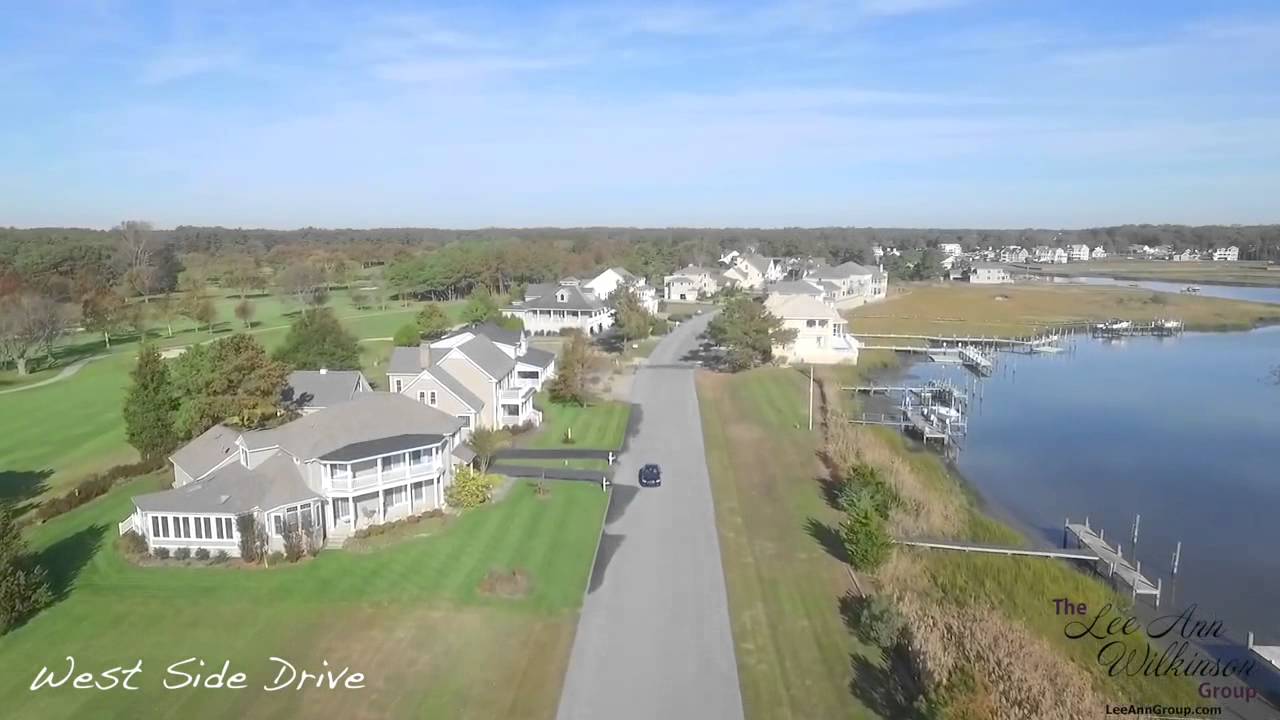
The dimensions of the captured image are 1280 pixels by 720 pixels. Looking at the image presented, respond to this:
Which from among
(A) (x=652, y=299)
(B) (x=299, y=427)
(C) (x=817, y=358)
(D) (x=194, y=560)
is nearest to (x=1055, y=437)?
(C) (x=817, y=358)

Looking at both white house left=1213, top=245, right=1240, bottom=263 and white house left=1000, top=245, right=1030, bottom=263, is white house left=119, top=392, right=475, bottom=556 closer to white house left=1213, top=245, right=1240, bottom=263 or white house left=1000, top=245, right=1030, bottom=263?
white house left=1000, top=245, right=1030, bottom=263

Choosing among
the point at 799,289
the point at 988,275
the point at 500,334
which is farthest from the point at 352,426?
the point at 988,275

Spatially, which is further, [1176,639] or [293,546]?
[293,546]

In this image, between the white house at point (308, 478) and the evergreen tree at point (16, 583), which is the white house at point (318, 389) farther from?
the evergreen tree at point (16, 583)

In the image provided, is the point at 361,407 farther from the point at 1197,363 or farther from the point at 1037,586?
the point at 1197,363

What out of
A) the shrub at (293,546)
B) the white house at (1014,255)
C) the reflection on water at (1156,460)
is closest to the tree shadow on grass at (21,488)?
the shrub at (293,546)

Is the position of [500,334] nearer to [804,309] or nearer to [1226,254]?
[804,309]
